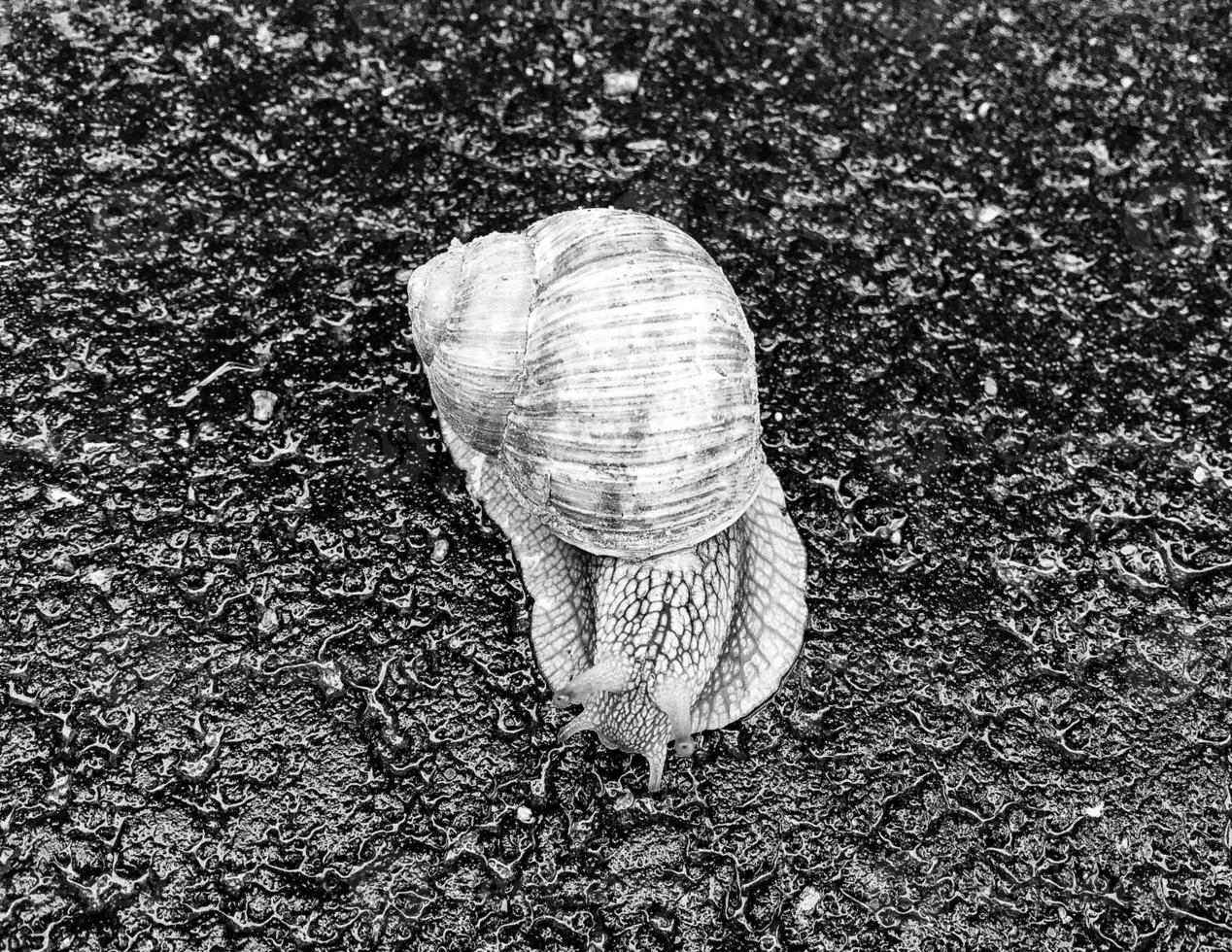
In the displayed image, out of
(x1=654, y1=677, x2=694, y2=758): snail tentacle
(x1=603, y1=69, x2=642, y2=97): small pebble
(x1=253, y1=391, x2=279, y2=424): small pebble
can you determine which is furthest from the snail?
(x1=603, y1=69, x2=642, y2=97): small pebble

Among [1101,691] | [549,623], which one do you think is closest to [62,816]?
[549,623]

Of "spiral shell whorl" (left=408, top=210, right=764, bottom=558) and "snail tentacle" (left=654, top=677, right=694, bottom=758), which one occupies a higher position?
"spiral shell whorl" (left=408, top=210, right=764, bottom=558)

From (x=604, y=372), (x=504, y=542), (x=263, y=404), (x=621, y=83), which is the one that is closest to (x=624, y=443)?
(x=604, y=372)

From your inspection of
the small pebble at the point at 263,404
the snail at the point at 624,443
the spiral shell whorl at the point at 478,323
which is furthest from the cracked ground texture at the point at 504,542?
the spiral shell whorl at the point at 478,323

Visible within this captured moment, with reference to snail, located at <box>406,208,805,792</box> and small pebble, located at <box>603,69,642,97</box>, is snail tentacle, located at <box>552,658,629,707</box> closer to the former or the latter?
snail, located at <box>406,208,805,792</box>

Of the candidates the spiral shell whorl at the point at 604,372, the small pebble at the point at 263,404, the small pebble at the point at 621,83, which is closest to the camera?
A: the spiral shell whorl at the point at 604,372

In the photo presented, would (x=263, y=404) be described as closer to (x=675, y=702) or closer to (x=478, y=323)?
(x=478, y=323)

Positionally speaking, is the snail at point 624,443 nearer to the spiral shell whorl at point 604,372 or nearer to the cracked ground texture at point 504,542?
the spiral shell whorl at point 604,372
